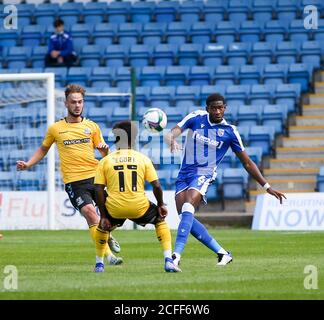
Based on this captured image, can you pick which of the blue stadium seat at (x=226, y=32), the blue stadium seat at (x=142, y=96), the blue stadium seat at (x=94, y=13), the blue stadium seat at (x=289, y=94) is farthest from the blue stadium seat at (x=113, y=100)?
the blue stadium seat at (x=289, y=94)

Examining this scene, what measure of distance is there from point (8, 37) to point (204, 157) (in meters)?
19.7

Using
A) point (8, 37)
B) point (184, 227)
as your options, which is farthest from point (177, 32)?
point (184, 227)

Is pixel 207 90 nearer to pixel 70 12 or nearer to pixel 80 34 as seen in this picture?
pixel 80 34

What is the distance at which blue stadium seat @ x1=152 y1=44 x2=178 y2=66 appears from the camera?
1196 inches

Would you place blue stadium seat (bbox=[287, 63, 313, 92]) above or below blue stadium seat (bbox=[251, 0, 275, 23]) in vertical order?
below

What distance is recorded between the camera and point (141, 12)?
32094 mm

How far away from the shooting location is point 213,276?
11.8m

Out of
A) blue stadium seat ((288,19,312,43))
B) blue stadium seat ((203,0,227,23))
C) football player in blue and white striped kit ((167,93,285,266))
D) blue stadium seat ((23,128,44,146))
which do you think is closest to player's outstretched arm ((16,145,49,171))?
football player in blue and white striped kit ((167,93,285,266))

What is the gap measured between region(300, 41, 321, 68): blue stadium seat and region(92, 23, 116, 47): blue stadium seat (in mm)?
5698

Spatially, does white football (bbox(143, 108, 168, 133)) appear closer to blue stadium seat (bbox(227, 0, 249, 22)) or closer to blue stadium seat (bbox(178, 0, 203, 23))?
blue stadium seat (bbox(227, 0, 249, 22))

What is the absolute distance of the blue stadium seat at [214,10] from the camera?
103 ft

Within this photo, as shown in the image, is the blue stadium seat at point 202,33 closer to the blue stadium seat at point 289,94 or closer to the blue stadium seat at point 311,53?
the blue stadium seat at point 311,53

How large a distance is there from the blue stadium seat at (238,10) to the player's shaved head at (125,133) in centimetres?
1946

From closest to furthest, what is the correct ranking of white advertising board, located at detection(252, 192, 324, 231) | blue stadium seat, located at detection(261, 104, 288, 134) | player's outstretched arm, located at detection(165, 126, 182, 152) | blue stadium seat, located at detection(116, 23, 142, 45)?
player's outstretched arm, located at detection(165, 126, 182, 152) → white advertising board, located at detection(252, 192, 324, 231) → blue stadium seat, located at detection(261, 104, 288, 134) → blue stadium seat, located at detection(116, 23, 142, 45)
